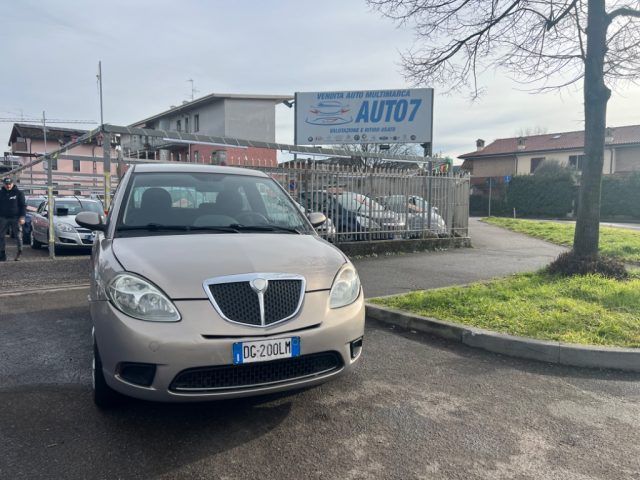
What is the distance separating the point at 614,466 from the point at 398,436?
47.4 inches

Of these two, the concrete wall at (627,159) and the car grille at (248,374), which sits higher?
the concrete wall at (627,159)

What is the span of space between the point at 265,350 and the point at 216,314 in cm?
36

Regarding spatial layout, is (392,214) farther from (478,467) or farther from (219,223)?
(478,467)

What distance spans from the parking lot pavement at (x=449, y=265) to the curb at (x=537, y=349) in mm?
1968

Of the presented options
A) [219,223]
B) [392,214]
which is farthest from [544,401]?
[392,214]

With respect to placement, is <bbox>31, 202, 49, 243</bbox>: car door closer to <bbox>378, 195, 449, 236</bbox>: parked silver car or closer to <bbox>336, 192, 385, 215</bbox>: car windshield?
<bbox>336, 192, 385, 215</bbox>: car windshield

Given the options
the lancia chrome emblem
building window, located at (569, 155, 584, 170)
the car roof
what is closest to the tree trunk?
the car roof

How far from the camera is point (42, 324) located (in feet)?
18.0

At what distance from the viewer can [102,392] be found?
3.21 meters

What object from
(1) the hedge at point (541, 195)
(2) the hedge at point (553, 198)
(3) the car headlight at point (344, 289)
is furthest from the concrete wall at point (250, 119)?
(3) the car headlight at point (344, 289)

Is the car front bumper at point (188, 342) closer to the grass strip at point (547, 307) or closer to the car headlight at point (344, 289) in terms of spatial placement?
the car headlight at point (344, 289)

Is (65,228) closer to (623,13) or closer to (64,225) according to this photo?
(64,225)

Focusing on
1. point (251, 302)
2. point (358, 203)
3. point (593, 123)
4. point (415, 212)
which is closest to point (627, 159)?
point (415, 212)

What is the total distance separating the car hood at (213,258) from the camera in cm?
294
